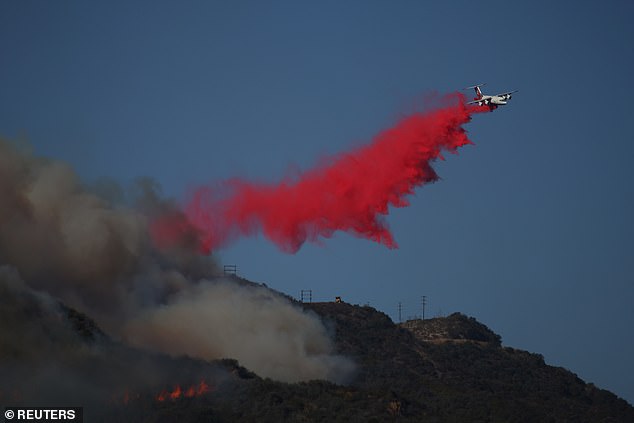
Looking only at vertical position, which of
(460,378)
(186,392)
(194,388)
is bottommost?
(186,392)

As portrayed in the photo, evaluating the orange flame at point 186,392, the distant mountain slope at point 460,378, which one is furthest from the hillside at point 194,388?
the distant mountain slope at point 460,378

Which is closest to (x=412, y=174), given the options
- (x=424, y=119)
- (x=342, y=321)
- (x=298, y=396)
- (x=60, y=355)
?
(x=424, y=119)

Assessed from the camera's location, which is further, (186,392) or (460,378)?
(460,378)

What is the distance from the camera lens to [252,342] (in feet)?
481

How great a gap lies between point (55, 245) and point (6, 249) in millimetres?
4908

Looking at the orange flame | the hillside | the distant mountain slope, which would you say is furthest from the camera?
the distant mountain slope

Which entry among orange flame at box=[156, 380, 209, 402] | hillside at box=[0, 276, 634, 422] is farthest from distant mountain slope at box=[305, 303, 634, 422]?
orange flame at box=[156, 380, 209, 402]

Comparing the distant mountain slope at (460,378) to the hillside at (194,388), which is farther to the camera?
the distant mountain slope at (460,378)

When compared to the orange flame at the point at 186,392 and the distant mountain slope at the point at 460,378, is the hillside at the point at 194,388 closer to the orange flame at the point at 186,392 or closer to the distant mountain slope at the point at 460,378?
the orange flame at the point at 186,392

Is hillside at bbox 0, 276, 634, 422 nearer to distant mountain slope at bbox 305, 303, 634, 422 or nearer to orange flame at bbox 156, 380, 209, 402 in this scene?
orange flame at bbox 156, 380, 209, 402

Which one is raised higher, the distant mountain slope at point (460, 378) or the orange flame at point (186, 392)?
the distant mountain slope at point (460, 378)

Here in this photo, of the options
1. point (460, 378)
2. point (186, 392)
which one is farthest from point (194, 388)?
point (460, 378)

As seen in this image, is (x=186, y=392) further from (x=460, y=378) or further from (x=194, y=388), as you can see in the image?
(x=460, y=378)

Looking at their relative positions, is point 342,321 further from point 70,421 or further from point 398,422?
point 70,421
